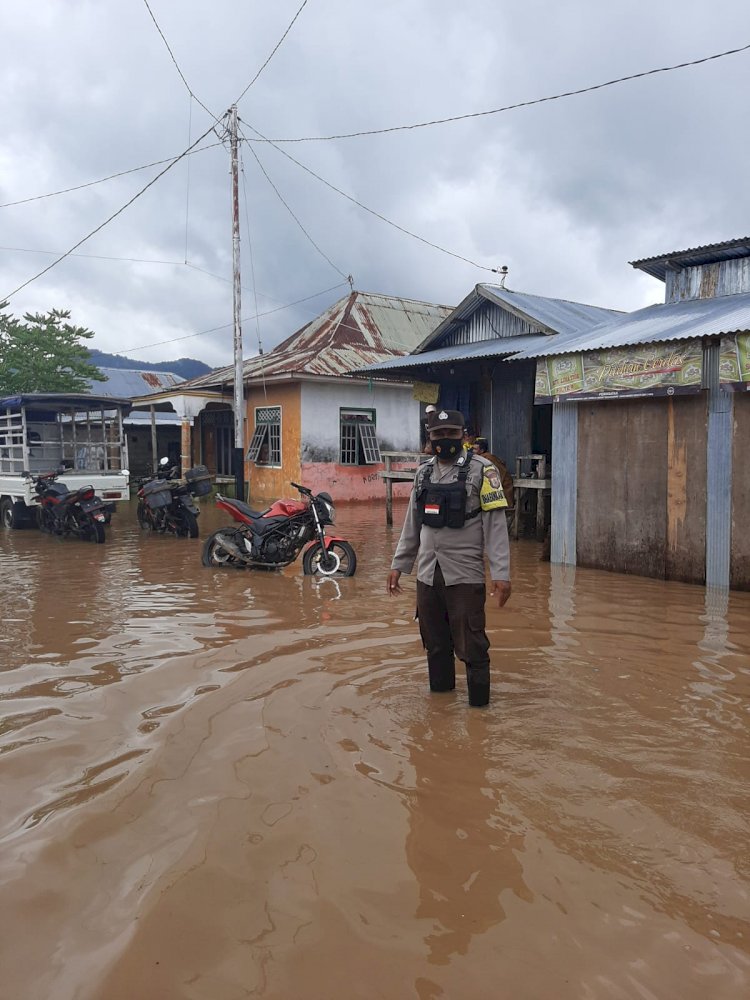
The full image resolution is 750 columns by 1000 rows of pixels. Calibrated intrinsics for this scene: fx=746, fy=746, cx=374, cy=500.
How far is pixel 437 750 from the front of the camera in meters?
3.84

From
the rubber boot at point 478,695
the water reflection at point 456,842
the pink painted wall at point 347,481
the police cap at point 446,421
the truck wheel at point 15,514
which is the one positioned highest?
the police cap at point 446,421

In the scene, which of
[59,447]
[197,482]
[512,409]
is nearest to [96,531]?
[197,482]

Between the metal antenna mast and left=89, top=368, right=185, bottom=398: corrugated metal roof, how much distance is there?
49.7ft

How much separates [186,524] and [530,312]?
24.0ft

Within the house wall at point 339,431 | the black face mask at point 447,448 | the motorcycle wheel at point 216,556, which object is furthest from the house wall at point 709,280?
the house wall at point 339,431

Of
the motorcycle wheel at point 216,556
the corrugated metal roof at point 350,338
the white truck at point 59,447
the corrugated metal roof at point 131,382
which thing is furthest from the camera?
the corrugated metal roof at point 131,382

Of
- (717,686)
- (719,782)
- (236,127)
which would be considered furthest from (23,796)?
(236,127)

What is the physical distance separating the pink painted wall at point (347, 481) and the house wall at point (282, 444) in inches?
13.4

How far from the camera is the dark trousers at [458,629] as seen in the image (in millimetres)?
4355

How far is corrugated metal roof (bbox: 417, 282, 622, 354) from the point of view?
13633 millimetres

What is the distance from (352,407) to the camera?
64.5 feet

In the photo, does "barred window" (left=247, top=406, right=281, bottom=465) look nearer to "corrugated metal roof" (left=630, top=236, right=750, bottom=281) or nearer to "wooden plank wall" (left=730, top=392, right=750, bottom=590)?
"corrugated metal roof" (left=630, top=236, right=750, bottom=281)

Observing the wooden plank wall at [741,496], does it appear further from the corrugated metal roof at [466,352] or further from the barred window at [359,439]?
the barred window at [359,439]

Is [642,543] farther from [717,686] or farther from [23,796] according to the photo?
[23,796]
